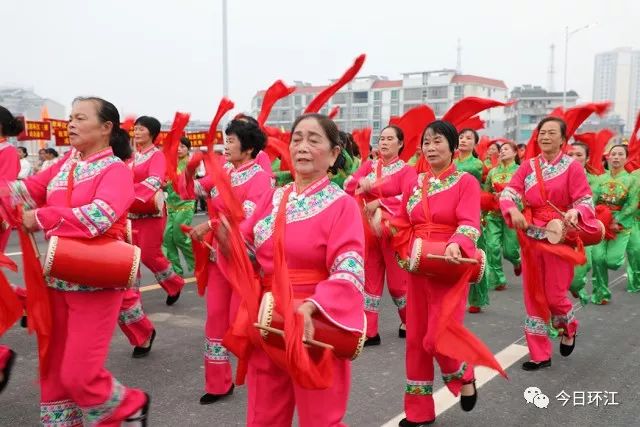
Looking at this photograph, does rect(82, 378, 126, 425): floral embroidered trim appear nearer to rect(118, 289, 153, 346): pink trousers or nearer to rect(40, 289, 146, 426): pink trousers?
rect(40, 289, 146, 426): pink trousers

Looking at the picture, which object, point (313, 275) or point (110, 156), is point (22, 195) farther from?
point (313, 275)

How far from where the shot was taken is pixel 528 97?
62.1m

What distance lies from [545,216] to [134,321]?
3.04 metres

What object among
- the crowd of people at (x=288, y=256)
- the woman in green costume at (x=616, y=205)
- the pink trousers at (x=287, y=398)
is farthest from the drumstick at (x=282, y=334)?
the woman in green costume at (x=616, y=205)

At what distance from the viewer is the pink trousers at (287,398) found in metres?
2.21

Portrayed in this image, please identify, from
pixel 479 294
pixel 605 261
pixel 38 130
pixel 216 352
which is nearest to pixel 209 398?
pixel 216 352

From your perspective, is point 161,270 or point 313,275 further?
point 161,270

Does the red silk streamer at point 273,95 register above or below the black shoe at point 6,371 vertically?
above

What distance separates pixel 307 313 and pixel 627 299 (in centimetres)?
585

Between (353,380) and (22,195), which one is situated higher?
(22,195)

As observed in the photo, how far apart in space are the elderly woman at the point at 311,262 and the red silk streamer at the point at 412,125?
10.1 ft

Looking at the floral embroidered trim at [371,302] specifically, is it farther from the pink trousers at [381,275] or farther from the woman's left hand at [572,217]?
the woman's left hand at [572,217]

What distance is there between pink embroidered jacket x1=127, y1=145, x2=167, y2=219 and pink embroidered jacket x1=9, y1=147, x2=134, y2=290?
2189 millimetres

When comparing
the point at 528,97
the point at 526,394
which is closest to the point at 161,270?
the point at 526,394
